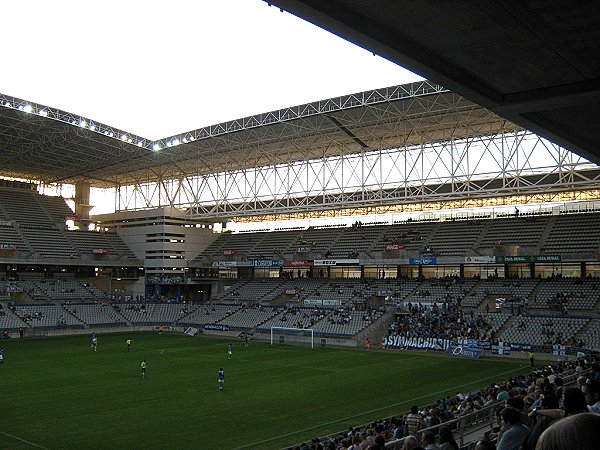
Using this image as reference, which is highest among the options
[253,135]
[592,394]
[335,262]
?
[253,135]

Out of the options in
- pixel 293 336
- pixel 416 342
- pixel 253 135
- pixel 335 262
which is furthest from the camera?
pixel 335 262

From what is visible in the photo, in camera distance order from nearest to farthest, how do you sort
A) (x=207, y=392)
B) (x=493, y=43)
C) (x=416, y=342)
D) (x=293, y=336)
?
(x=493, y=43) < (x=207, y=392) < (x=416, y=342) < (x=293, y=336)

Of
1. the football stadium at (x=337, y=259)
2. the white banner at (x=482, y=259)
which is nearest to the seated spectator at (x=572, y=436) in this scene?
the football stadium at (x=337, y=259)

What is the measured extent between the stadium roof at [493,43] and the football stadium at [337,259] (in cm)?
6

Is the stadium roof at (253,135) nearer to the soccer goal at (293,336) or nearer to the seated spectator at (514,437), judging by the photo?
the soccer goal at (293,336)

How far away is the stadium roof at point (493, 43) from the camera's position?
9734mm

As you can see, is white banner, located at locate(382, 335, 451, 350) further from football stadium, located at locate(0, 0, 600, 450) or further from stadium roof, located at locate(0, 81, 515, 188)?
stadium roof, located at locate(0, 81, 515, 188)

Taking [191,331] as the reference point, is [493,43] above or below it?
above

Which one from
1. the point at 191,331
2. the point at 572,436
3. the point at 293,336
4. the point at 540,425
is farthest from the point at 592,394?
the point at 191,331

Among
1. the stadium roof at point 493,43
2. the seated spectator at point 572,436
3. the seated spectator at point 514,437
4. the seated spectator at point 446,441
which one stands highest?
the stadium roof at point 493,43

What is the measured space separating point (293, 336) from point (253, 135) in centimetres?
2100

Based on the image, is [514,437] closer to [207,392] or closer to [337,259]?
[207,392]

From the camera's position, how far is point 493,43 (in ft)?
36.8

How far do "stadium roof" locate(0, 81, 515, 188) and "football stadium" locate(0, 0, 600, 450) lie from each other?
0.29m
